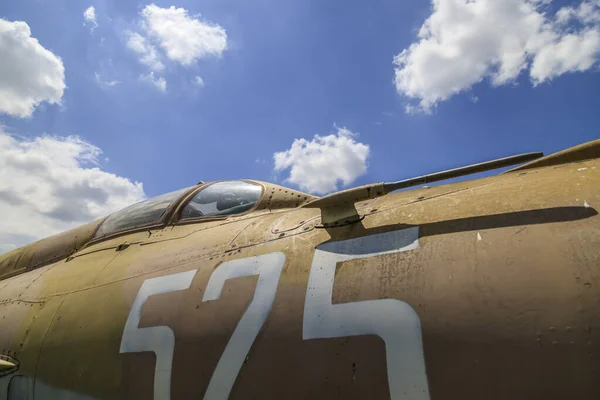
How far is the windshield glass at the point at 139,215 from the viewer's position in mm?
4478

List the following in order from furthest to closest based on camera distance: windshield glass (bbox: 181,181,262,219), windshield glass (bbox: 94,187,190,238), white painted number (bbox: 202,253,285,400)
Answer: windshield glass (bbox: 94,187,190,238)
windshield glass (bbox: 181,181,262,219)
white painted number (bbox: 202,253,285,400)

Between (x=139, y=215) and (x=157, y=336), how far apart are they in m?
2.17

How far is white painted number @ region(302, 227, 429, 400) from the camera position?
1.89 meters

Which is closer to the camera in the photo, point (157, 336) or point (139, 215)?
point (157, 336)

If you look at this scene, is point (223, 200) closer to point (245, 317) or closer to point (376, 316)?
point (245, 317)

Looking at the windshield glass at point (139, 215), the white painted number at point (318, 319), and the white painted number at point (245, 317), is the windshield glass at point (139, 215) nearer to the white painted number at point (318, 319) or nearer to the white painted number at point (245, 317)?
the white painted number at point (318, 319)

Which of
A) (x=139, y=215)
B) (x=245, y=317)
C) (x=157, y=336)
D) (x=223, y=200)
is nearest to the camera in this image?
(x=245, y=317)

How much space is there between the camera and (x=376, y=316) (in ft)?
6.86

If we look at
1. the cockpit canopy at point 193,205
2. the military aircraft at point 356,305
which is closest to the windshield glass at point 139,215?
the cockpit canopy at point 193,205

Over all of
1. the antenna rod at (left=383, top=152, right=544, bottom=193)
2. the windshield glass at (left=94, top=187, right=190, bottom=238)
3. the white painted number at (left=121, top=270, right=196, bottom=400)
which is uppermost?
the windshield glass at (left=94, top=187, right=190, bottom=238)

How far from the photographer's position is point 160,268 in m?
3.32

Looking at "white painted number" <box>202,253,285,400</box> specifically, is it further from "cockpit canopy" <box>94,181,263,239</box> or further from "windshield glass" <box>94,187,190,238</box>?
"windshield glass" <box>94,187,190,238</box>

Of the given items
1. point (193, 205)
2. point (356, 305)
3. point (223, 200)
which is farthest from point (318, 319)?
point (193, 205)

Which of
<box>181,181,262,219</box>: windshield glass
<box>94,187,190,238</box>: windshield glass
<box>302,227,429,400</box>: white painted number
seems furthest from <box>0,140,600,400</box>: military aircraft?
<box>94,187,190,238</box>: windshield glass
